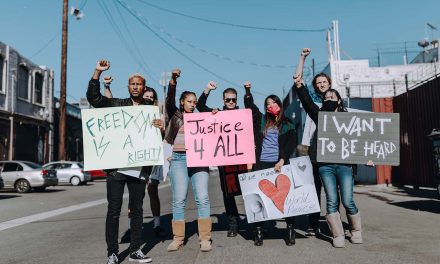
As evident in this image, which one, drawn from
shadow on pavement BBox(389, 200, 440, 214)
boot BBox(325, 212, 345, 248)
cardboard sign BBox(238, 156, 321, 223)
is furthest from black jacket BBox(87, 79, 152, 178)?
shadow on pavement BBox(389, 200, 440, 214)

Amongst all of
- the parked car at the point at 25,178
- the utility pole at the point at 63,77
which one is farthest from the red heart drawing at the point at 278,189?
the utility pole at the point at 63,77

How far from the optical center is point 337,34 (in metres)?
29.9

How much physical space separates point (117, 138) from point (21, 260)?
1.77 meters

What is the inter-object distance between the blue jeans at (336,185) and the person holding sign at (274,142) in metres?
0.50

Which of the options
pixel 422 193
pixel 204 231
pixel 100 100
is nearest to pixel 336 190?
pixel 204 231

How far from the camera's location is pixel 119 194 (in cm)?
458

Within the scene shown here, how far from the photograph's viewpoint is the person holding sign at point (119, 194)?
14.6ft

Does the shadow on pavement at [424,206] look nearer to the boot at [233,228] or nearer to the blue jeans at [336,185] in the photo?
the blue jeans at [336,185]

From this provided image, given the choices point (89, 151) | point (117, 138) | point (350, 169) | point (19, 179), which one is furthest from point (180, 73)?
point (19, 179)

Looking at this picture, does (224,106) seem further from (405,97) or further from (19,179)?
(19,179)

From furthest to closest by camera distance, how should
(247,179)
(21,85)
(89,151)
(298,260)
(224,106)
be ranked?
(21,85) < (224,106) < (247,179) < (89,151) < (298,260)

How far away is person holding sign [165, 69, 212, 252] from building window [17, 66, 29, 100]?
24353mm

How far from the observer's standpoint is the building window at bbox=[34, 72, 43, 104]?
29.5 m

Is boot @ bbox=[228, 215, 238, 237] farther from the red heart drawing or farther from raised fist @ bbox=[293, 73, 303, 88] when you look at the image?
raised fist @ bbox=[293, 73, 303, 88]
